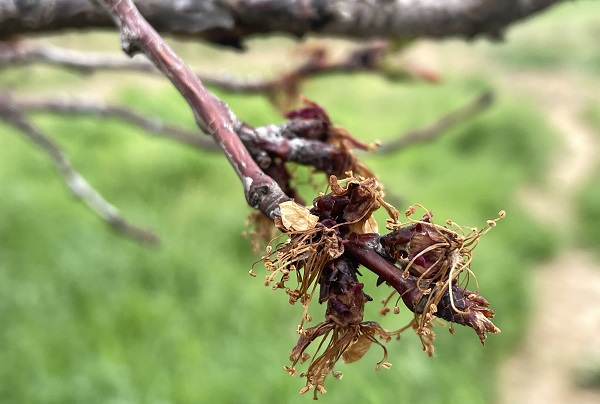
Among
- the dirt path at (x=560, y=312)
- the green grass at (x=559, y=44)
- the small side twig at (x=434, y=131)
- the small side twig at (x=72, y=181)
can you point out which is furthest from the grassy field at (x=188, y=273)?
the green grass at (x=559, y=44)

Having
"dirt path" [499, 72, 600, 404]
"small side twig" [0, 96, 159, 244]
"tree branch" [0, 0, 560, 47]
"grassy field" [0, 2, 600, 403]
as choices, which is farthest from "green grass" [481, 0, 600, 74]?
"tree branch" [0, 0, 560, 47]

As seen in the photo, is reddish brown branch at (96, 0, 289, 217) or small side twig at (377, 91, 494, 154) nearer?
reddish brown branch at (96, 0, 289, 217)

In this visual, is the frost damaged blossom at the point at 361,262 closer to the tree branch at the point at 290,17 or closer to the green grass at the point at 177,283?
the tree branch at the point at 290,17

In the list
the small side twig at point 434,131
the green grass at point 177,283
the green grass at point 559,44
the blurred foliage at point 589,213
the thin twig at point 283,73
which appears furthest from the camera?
the green grass at point 559,44

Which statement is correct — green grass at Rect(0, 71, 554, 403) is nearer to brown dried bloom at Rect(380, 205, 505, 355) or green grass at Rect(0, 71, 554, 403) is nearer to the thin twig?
the thin twig

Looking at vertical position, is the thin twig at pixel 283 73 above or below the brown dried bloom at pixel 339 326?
above

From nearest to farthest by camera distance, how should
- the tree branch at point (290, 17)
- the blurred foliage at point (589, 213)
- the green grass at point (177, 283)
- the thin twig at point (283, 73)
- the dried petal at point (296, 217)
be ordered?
the dried petal at point (296, 217), the tree branch at point (290, 17), the thin twig at point (283, 73), the green grass at point (177, 283), the blurred foliage at point (589, 213)

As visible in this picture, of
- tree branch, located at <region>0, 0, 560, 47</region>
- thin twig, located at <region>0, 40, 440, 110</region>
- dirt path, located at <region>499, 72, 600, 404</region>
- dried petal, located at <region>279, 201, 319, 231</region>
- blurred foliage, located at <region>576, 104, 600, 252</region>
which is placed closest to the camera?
dried petal, located at <region>279, 201, 319, 231</region>
